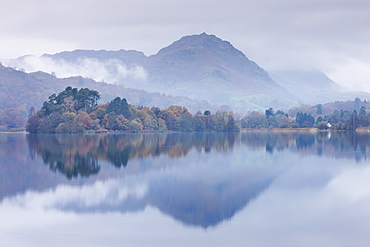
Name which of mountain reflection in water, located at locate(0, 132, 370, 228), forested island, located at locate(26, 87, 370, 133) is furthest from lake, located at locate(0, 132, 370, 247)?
forested island, located at locate(26, 87, 370, 133)

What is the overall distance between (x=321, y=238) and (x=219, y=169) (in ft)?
65.1

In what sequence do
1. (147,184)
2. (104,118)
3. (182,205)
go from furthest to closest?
(104,118), (147,184), (182,205)

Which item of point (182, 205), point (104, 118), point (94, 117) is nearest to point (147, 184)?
point (182, 205)

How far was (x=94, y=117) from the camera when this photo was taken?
142 metres

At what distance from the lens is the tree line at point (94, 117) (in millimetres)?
133375

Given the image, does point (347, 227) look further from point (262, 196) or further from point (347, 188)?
point (347, 188)

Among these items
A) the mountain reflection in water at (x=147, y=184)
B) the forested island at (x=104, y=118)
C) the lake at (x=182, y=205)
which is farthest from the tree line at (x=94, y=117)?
the lake at (x=182, y=205)

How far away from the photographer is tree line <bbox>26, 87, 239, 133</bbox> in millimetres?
133375

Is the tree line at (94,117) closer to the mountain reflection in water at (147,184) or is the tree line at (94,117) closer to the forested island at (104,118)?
the forested island at (104,118)

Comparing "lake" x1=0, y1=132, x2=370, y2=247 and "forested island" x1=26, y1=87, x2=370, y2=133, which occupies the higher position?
"forested island" x1=26, y1=87, x2=370, y2=133

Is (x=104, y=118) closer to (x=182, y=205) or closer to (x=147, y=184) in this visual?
(x=147, y=184)

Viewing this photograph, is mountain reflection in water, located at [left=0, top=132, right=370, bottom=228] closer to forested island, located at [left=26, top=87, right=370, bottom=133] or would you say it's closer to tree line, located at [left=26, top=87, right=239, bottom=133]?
tree line, located at [left=26, top=87, right=239, bottom=133]

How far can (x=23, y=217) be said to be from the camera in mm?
19469

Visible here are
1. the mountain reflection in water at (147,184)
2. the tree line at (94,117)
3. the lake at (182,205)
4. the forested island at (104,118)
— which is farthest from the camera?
the forested island at (104,118)
